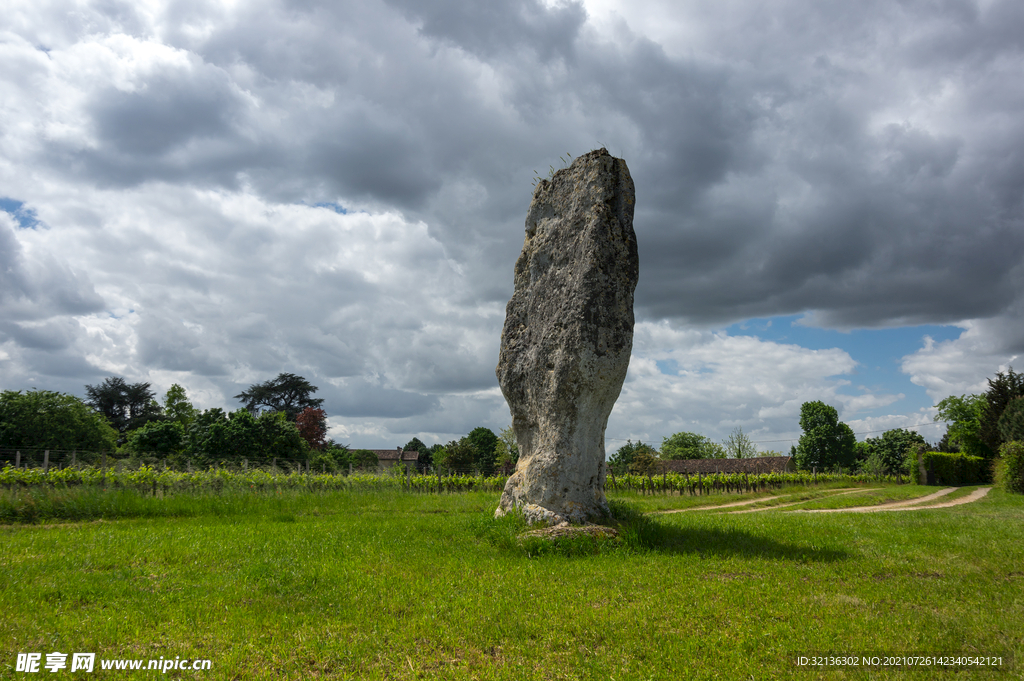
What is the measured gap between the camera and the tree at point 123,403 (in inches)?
2249

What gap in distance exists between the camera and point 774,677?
4738mm

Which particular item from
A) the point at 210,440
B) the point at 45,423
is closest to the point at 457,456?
the point at 210,440

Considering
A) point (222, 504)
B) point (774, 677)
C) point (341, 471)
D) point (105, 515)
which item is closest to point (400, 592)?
point (774, 677)

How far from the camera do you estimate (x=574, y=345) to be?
10.6m

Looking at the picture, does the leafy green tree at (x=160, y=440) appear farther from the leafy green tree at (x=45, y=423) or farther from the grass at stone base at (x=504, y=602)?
the grass at stone base at (x=504, y=602)

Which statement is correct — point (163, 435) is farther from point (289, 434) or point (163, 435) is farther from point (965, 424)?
point (965, 424)

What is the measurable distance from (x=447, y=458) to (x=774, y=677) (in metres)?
57.3

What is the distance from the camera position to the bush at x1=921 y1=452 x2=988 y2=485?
35594 millimetres

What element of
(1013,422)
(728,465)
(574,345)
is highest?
(574,345)

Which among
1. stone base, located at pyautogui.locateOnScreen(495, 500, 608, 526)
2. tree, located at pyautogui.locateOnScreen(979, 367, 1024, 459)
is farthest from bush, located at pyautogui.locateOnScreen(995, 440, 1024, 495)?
stone base, located at pyautogui.locateOnScreen(495, 500, 608, 526)

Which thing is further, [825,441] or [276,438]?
[825,441]

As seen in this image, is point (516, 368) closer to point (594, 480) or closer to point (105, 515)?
point (594, 480)

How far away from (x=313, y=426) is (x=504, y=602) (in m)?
56.9

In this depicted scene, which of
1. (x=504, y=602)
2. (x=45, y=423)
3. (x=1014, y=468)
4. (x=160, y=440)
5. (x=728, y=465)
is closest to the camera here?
(x=504, y=602)
